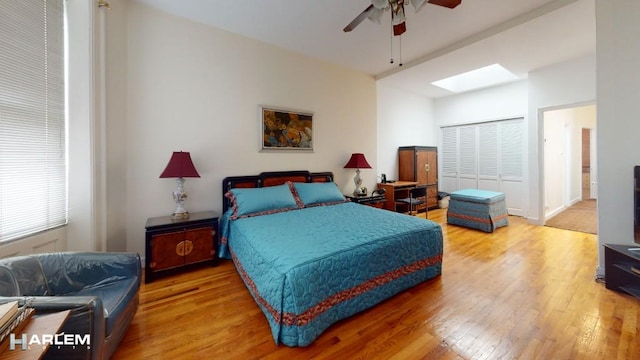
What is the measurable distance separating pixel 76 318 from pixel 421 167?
5.80 meters

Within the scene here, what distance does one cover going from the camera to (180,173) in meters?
2.64

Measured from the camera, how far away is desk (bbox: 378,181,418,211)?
16.0 ft

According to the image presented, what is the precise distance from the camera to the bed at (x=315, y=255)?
5.35 feet

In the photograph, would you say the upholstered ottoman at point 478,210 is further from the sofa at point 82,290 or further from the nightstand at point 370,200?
the sofa at point 82,290

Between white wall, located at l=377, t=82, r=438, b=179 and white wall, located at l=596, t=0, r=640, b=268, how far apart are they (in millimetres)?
3359

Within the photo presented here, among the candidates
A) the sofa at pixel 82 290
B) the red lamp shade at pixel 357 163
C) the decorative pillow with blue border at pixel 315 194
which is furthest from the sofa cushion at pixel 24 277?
the red lamp shade at pixel 357 163

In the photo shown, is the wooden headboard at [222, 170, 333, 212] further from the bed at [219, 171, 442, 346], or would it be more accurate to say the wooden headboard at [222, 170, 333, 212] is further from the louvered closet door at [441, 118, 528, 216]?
the louvered closet door at [441, 118, 528, 216]

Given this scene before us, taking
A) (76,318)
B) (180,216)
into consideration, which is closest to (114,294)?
(76,318)

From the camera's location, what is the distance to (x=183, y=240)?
8.72ft

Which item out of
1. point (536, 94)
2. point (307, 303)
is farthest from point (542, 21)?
point (307, 303)

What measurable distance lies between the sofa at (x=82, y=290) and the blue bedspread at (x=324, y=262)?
89cm

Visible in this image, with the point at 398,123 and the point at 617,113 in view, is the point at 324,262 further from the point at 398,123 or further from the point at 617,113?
the point at 398,123

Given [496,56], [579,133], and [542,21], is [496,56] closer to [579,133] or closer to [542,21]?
[542,21]

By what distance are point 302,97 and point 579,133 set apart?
755 centimetres
